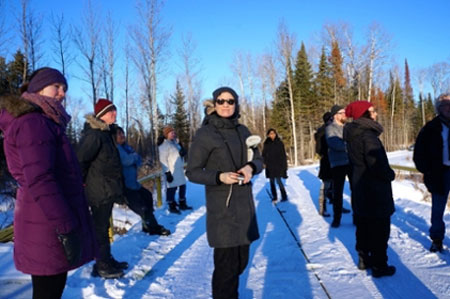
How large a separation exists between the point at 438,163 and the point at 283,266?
2.41m

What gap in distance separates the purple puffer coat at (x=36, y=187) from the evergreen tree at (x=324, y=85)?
39644 mm

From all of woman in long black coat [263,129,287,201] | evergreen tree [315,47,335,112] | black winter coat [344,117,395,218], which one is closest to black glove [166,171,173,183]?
woman in long black coat [263,129,287,201]

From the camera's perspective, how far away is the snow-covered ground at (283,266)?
352cm

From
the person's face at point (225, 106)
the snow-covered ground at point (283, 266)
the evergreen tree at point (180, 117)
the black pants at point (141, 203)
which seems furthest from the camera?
the evergreen tree at point (180, 117)

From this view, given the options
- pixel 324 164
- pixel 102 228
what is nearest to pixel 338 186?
pixel 324 164

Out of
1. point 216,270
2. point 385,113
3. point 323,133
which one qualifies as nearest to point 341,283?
point 216,270

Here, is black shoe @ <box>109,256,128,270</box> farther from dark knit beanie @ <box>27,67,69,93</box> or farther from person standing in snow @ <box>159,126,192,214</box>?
person standing in snow @ <box>159,126,192,214</box>

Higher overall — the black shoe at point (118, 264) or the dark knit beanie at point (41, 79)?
the dark knit beanie at point (41, 79)

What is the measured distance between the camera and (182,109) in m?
37.6

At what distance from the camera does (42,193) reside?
2.00m

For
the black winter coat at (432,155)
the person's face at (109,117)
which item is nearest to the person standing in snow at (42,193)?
the person's face at (109,117)

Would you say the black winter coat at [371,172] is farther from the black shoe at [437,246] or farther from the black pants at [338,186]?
the black pants at [338,186]

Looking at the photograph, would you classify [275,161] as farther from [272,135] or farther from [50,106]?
[50,106]

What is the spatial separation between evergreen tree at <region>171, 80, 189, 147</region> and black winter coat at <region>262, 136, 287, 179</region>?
28.5 m
